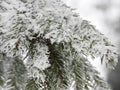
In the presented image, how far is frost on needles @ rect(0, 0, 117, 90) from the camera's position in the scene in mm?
746

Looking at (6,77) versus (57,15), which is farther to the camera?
(6,77)

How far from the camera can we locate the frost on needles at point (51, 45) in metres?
0.75

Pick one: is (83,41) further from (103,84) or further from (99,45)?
(103,84)

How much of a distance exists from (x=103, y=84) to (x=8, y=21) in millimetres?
332

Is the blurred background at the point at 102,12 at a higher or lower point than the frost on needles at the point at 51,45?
lower

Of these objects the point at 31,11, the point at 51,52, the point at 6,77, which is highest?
the point at 31,11

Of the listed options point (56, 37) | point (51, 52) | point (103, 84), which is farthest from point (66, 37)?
point (103, 84)

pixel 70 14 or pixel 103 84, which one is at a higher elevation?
pixel 70 14

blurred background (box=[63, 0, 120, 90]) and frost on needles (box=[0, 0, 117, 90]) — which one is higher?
frost on needles (box=[0, 0, 117, 90])

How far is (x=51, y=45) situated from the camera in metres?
0.83

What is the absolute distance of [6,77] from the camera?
0.91 m

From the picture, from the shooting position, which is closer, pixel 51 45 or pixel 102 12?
pixel 51 45

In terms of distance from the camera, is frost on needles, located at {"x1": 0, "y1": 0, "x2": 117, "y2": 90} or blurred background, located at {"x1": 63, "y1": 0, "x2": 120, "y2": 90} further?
blurred background, located at {"x1": 63, "y1": 0, "x2": 120, "y2": 90}

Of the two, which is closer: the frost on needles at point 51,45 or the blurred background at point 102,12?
the frost on needles at point 51,45
